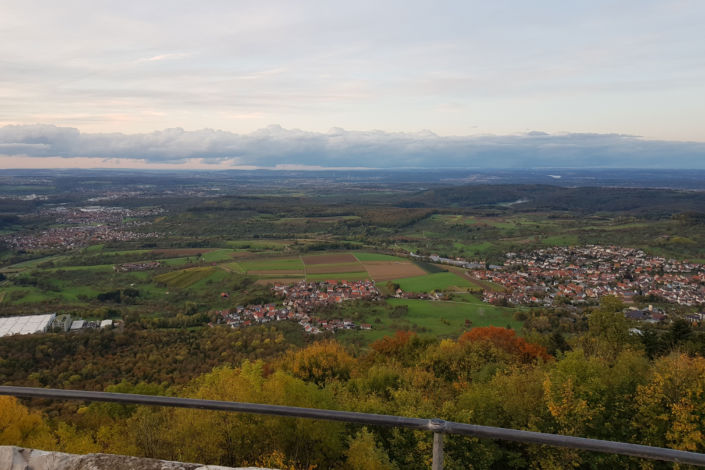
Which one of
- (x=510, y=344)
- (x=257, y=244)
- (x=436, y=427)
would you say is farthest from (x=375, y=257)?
(x=436, y=427)

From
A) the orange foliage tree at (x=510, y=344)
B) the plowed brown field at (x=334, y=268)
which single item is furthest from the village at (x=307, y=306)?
the orange foliage tree at (x=510, y=344)

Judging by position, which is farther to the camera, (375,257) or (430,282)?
(375,257)

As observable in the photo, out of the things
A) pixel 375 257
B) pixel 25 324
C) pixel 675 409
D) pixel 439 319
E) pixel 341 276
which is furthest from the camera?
pixel 375 257

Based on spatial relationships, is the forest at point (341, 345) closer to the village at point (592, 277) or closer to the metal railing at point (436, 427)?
the village at point (592, 277)

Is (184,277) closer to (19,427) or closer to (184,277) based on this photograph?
(184,277)

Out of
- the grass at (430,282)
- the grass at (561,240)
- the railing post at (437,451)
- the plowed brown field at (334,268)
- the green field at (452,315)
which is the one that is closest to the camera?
the railing post at (437,451)

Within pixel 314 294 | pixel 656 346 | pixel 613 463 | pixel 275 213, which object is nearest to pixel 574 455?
pixel 613 463
